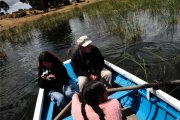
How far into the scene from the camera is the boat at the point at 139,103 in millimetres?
4484

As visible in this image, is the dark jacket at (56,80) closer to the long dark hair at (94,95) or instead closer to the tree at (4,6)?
the long dark hair at (94,95)

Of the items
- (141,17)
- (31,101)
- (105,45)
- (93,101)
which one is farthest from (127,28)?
(93,101)

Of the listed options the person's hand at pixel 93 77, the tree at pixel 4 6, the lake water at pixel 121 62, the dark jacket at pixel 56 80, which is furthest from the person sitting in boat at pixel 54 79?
the tree at pixel 4 6

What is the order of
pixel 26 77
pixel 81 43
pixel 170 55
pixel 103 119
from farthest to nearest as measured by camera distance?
pixel 26 77 < pixel 170 55 < pixel 81 43 < pixel 103 119

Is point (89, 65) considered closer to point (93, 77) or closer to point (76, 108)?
point (93, 77)

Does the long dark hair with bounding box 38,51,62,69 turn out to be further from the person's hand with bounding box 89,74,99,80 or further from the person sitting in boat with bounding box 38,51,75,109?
the person's hand with bounding box 89,74,99,80

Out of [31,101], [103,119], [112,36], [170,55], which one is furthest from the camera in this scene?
[112,36]

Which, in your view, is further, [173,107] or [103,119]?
[173,107]

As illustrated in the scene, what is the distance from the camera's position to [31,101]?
29.9 feet

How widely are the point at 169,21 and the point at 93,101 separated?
428 inches

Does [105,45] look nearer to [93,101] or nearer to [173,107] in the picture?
[173,107]

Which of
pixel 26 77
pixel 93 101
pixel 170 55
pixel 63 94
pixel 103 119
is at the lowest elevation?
pixel 26 77

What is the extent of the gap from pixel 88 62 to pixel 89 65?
0.26ft

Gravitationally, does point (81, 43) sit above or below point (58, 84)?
above
